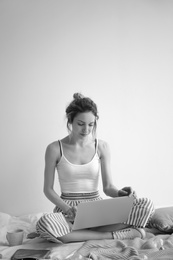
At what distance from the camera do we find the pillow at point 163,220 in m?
2.03

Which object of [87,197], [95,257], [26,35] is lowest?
[95,257]

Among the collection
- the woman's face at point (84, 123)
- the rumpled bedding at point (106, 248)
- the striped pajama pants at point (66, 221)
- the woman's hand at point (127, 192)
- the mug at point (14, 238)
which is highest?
the woman's face at point (84, 123)

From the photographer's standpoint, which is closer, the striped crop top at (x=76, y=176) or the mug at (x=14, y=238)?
the mug at (x=14, y=238)

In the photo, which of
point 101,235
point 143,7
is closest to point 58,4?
point 143,7

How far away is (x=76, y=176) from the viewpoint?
2.26 m

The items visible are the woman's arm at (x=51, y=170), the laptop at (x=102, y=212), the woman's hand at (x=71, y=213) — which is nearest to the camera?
the laptop at (x=102, y=212)

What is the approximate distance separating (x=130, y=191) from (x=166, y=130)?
44.8 inches

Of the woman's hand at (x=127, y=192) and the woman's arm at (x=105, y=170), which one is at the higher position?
the woman's arm at (x=105, y=170)

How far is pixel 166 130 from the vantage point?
302cm

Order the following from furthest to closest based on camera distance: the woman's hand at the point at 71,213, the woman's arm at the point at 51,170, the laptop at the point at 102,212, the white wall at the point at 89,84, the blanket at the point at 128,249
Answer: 1. the white wall at the point at 89,84
2. the woman's arm at the point at 51,170
3. the woman's hand at the point at 71,213
4. the laptop at the point at 102,212
5. the blanket at the point at 128,249

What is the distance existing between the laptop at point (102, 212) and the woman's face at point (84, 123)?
56 cm

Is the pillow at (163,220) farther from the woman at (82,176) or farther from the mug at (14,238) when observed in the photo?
the mug at (14,238)

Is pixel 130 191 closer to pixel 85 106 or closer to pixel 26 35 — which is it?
pixel 85 106

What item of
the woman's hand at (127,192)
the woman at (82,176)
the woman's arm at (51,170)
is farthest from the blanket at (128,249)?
the woman's arm at (51,170)
